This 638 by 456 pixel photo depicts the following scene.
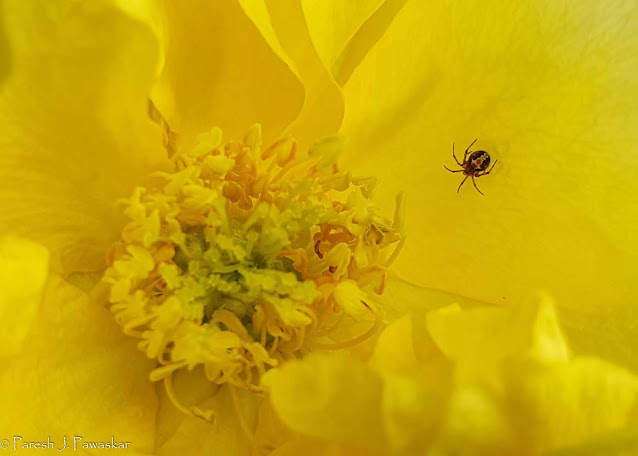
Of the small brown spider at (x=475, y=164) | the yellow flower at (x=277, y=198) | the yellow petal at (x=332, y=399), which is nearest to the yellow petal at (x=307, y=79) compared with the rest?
the yellow flower at (x=277, y=198)

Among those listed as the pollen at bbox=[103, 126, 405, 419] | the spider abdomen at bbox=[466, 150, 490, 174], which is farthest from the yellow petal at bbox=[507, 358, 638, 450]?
the spider abdomen at bbox=[466, 150, 490, 174]

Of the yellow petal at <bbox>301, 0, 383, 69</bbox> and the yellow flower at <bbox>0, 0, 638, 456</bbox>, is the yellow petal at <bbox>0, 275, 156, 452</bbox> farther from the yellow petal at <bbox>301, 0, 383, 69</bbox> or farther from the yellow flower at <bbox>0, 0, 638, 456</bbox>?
the yellow petal at <bbox>301, 0, 383, 69</bbox>

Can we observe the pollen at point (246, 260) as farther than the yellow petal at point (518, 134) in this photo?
No

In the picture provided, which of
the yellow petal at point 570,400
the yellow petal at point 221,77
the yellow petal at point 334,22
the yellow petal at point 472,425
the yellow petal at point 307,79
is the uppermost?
the yellow petal at point 334,22

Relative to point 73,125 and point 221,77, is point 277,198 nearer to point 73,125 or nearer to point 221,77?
point 221,77

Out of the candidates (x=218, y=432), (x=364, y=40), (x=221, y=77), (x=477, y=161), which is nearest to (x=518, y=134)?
(x=477, y=161)

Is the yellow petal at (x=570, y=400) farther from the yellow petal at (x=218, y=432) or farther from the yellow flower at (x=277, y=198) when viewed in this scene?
the yellow petal at (x=218, y=432)
